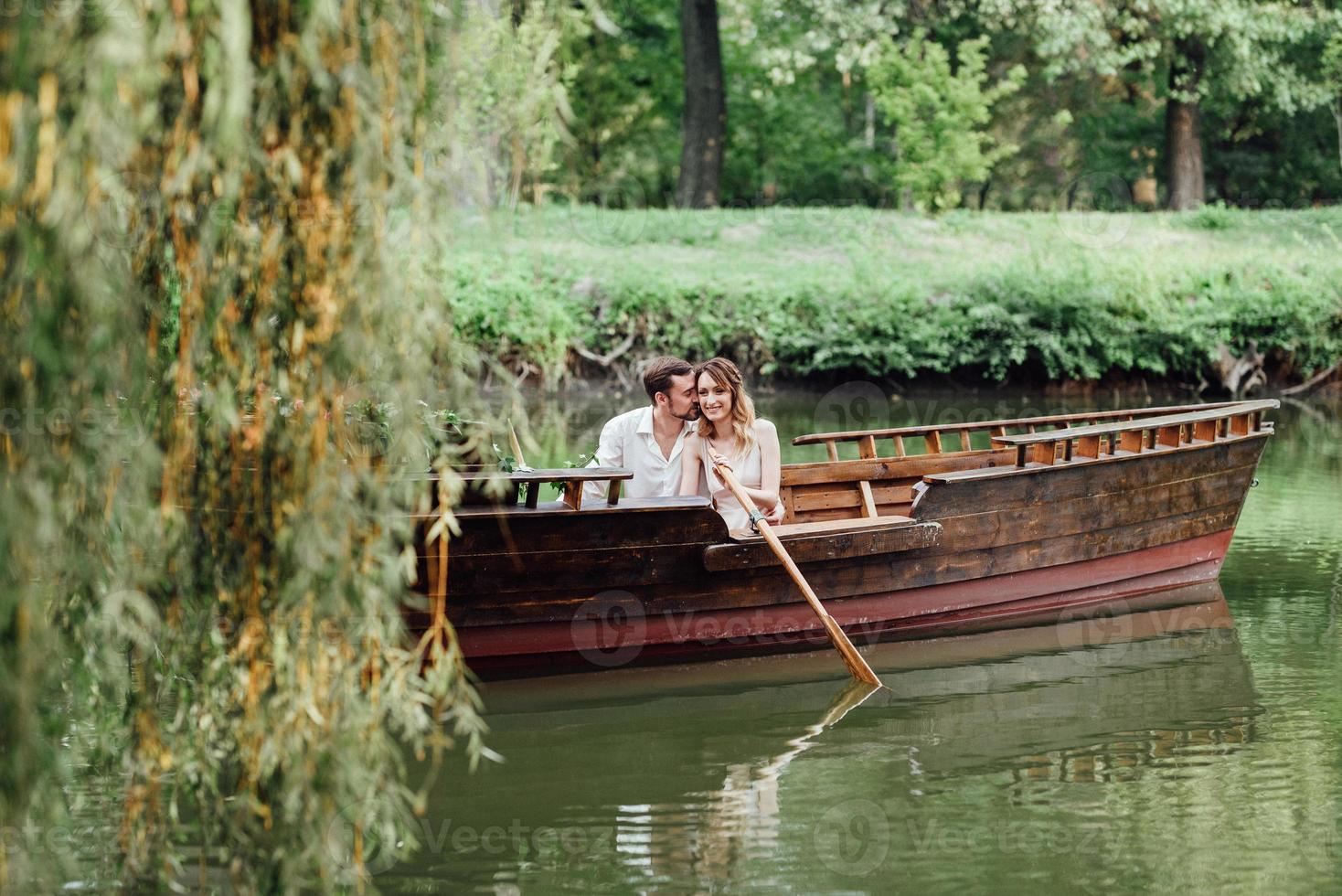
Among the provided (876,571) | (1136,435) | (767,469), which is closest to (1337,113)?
(1136,435)

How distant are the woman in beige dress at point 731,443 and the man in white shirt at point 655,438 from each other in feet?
0.26

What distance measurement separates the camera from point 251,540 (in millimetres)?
3396

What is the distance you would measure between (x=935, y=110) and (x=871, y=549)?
55.4 ft

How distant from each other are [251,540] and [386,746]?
1.83ft

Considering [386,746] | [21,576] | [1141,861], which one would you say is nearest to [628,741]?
[1141,861]

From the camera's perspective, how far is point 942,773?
615 cm

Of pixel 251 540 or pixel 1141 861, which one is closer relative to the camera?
pixel 251 540

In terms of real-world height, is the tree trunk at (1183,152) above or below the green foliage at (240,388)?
above

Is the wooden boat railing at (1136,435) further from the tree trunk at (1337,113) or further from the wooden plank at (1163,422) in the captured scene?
the tree trunk at (1337,113)

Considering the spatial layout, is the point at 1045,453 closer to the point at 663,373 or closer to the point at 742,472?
the point at 742,472

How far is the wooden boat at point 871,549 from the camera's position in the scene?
276 inches

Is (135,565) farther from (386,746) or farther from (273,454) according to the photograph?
(386,746)

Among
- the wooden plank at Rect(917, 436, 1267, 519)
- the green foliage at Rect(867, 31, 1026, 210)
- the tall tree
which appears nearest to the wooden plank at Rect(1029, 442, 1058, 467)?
the wooden plank at Rect(917, 436, 1267, 519)

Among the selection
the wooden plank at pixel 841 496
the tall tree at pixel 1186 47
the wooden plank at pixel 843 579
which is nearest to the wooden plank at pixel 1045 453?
the wooden plank at pixel 843 579
